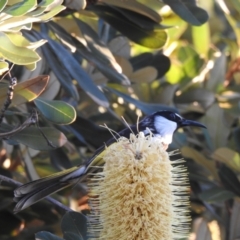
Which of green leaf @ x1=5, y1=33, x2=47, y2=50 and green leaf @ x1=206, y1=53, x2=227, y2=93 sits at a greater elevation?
green leaf @ x1=5, y1=33, x2=47, y2=50

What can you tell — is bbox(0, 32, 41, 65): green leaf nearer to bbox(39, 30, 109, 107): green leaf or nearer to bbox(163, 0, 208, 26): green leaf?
bbox(39, 30, 109, 107): green leaf

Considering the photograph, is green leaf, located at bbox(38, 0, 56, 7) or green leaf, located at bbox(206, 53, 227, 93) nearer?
green leaf, located at bbox(38, 0, 56, 7)

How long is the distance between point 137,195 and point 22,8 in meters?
0.63

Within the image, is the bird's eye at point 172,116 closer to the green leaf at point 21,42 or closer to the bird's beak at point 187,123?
the bird's beak at point 187,123

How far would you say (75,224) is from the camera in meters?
2.30

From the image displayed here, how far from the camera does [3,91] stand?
2.37 meters

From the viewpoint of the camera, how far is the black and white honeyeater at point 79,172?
244 cm

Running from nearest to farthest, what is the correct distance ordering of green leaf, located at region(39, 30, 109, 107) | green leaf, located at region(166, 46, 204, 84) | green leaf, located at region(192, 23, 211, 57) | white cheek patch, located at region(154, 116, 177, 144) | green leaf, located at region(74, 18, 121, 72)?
green leaf, located at region(39, 30, 109, 107)
green leaf, located at region(74, 18, 121, 72)
white cheek patch, located at region(154, 116, 177, 144)
green leaf, located at region(166, 46, 204, 84)
green leaf, located at region(192, 23, 211, 57)

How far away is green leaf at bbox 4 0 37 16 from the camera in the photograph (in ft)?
6.70

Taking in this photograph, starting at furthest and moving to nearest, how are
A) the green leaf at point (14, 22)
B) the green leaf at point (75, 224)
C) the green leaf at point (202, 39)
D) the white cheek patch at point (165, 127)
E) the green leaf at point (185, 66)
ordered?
the green leaf at point (202, 39) < the green leaf at point (185, 66) < the white cheek patch at point (165, 127) < the green leaf at point (75, 224) < the green leaf at point (14, 22)

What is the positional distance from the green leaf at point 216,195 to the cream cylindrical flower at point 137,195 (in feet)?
3.92

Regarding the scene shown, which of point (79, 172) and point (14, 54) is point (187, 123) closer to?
point (79, 172)

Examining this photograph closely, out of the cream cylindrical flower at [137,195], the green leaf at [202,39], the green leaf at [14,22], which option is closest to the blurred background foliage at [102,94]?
the green leaf at [14,22]

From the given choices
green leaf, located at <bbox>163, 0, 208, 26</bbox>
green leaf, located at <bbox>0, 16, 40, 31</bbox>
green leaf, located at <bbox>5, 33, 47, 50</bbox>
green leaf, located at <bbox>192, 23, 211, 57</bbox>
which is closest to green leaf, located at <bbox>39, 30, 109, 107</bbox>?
green leaf, located at <bbox>163, 0, 208, 26</bbox>
